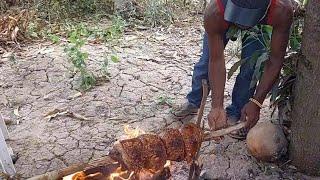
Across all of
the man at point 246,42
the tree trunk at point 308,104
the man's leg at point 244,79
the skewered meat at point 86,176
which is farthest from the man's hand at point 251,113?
the skewered meat at point 86,176

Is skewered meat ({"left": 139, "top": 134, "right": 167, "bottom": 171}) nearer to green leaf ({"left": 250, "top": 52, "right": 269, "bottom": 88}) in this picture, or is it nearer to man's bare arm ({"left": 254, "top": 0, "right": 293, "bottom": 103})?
man's bare arm ({"left": 254, "top": 0, "right": 293, "bottom": 103})

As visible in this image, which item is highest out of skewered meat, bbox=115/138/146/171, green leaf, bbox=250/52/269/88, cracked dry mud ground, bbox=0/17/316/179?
green leaf, bbox=250/52/269/88

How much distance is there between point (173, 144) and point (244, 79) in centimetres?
114

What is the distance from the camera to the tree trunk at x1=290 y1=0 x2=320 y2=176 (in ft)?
7.87

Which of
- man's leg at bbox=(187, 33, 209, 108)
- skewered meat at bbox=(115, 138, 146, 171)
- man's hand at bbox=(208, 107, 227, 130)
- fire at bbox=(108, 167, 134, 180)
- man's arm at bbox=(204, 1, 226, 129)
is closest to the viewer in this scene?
skewered meat at bbox=(115, 138, 146, 171)

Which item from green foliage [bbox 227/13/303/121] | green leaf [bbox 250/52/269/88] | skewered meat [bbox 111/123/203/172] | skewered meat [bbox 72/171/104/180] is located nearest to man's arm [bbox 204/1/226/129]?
green foliage [bbox 227/13/303/121]

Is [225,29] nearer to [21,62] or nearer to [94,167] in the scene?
[94,167]

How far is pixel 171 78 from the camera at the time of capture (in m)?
4.31

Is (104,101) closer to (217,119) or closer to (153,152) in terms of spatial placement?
(217,119)

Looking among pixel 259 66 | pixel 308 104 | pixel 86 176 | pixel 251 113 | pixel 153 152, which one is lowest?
pixel 86 176

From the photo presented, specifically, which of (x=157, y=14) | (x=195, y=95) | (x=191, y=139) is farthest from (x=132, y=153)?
(x=157, y=14)

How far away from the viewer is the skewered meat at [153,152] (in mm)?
2207

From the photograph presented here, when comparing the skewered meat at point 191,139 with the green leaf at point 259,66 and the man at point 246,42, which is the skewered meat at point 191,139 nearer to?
the man at point 246,42

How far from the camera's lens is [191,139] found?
2.33m
